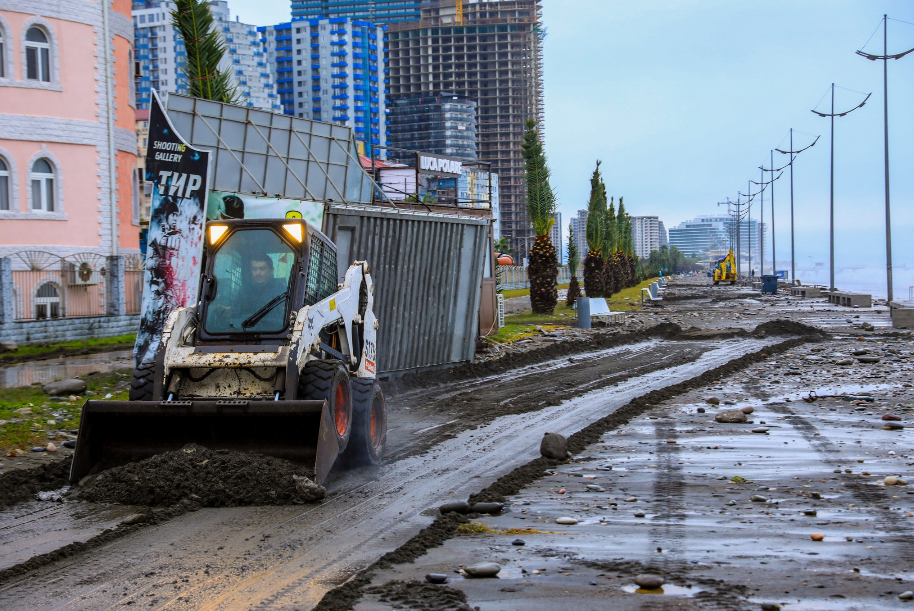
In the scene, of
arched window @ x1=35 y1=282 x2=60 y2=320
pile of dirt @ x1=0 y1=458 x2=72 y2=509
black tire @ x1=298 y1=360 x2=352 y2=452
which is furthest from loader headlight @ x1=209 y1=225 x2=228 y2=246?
arched window @ x1=35 y1=282 x2=60 y2=320

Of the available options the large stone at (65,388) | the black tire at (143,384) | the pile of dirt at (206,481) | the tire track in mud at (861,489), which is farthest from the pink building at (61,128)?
the tire track in mud at (861,489)

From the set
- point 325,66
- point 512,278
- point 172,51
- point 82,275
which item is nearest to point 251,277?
point 82,275

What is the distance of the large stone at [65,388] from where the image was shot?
14.9 metres

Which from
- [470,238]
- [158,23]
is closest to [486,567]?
[470,238]

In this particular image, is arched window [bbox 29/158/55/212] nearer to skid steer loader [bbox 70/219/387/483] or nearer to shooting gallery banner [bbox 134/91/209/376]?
shooting gallery banner [bbox 134/91/209/376]

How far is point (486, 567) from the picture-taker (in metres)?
5.96

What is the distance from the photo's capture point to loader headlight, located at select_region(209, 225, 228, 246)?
8977 mm

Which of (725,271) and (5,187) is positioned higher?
(5,187)

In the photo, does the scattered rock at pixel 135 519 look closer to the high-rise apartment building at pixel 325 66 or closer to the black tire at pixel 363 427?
the black tire at pixel 363 427

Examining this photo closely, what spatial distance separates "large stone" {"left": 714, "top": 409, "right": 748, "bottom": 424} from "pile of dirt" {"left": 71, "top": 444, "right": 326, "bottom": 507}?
6536mm

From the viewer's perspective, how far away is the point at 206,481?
789 centimetres

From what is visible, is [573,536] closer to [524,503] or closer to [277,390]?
[524,503]

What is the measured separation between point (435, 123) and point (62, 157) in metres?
171

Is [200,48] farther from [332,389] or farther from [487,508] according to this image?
[487,508]
